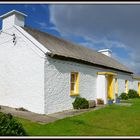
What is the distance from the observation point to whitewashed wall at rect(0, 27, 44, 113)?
13.8 m

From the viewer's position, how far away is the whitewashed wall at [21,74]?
13752mm

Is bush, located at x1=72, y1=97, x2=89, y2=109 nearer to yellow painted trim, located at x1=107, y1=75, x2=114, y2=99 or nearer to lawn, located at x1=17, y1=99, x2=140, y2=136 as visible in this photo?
lawn, located at x1=17, y1=99, x2=140, y2=136

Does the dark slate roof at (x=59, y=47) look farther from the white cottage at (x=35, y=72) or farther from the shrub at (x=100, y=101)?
the shrub at (x=100, y=101)

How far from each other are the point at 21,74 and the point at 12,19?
3.87 metres

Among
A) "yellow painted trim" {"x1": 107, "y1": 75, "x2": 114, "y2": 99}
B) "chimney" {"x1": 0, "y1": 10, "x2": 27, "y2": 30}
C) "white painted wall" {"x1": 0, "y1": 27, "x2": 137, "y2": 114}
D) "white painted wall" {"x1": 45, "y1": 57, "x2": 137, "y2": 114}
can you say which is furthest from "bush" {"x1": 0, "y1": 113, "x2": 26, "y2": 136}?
"yellow painted trim" {"x1": 107, "y1": 75, "x2": 114, "y2": 99}

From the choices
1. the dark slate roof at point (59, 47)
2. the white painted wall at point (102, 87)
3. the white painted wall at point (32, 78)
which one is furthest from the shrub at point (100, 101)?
the dark slate roof at point (59, 47)

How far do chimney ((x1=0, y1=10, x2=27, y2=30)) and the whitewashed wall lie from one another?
444 mm

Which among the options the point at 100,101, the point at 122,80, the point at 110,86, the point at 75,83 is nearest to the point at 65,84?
the point at 75,83

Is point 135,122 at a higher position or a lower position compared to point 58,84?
lower

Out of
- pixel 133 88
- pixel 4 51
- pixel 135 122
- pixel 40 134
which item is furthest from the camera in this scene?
pixel 133 88

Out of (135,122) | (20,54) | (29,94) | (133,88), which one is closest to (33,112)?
(29,94)

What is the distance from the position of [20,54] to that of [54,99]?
3668 mm
